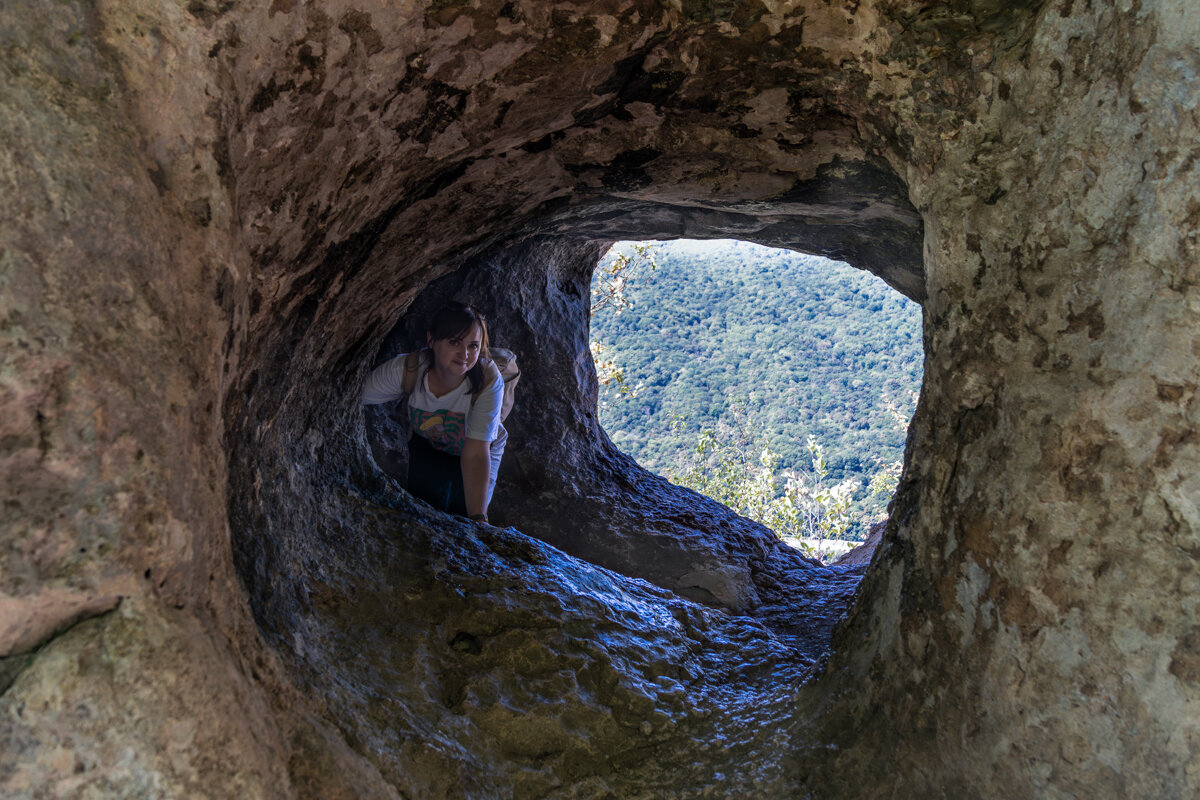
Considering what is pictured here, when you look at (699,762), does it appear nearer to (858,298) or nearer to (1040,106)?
(1040,106)

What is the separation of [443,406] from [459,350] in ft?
0.88

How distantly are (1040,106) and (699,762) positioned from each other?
4.44ft

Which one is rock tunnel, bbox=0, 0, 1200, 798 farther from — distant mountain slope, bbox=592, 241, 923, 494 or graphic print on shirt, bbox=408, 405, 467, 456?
distant mountain slope, bbox=592, 241, 923, 494

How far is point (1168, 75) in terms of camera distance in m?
1.22

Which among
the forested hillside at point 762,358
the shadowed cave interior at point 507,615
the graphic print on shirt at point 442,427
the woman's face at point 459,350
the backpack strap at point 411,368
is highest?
the forested hillside at point 762,358

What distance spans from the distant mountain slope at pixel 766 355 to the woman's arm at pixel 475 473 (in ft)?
53.4

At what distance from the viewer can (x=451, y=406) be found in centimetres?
292

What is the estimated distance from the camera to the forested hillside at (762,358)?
20062mm

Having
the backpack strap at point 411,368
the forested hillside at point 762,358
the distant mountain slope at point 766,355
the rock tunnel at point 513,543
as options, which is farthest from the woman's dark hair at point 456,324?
the distant mountain slope at point 766,355

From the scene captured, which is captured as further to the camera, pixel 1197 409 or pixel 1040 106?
pixel 1040 106

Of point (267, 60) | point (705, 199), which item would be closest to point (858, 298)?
point (705, 199)

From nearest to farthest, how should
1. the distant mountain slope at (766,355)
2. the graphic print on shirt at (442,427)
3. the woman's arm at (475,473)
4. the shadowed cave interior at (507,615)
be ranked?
the shadowed cave interior at (507,615) → the woman's arm at (475,473) → the graphic print on shirt at (442,427) → the distant mountain slope at (766,355)

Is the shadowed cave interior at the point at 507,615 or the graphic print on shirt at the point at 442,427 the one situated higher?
the graphic print on shirt at the point at 442,427

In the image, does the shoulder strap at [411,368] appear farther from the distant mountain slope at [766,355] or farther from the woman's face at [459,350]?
the distant mountain slope at [766,355]
